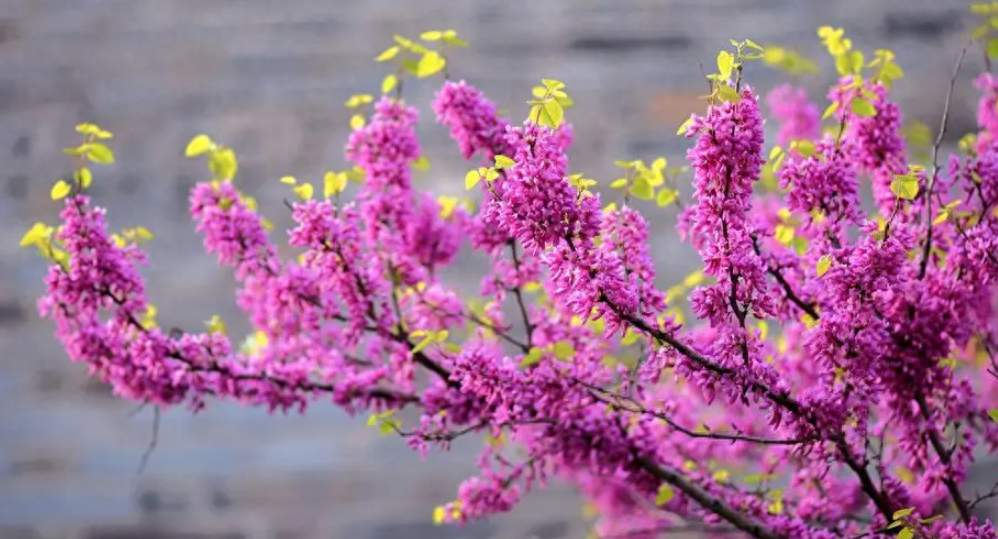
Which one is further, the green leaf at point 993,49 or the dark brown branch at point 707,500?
the green leaf at point 993,49

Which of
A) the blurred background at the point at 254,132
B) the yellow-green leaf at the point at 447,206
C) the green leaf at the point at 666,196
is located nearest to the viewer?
the green leaf at the point at 666,196

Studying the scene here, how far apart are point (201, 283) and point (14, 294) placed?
349mm

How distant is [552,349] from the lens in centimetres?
106

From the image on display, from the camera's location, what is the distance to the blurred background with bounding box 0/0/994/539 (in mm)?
2064

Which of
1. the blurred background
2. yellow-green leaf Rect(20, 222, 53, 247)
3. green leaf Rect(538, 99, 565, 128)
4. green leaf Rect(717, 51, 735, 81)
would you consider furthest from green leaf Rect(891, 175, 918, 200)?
the blurred background

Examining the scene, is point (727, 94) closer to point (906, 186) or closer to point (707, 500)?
point (906, 186)

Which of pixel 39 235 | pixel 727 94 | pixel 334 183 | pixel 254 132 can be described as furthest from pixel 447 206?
pixel 254 132

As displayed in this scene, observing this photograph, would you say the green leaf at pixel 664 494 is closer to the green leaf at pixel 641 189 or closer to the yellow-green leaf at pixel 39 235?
the green leaf at pixel 641 189

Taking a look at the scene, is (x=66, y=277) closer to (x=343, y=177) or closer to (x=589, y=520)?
(x=343, y=177)

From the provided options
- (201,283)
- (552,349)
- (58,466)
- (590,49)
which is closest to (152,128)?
(201,283)

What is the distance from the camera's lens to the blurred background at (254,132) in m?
2.06

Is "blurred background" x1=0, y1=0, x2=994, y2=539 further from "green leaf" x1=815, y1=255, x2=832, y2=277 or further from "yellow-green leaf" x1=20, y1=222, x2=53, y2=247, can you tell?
"green leaf" x1=815, y1=255, x2=832, y2=277

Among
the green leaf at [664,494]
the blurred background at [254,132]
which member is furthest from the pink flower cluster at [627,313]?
the blurred background at [254,132]

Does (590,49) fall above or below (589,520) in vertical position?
above
